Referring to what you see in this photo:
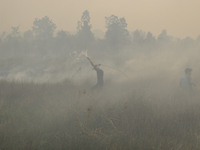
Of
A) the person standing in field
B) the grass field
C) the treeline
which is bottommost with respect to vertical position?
the grass field

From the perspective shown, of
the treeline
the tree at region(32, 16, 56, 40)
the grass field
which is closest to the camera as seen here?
the grass field

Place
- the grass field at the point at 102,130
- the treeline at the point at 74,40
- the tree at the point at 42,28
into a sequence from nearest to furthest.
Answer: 1. the grass field at the point at 102,130
2. the treeline at the point at 74,40
3. the tree at the point at 42,28

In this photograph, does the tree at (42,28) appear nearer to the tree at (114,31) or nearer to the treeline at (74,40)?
the treeline at (74,40)

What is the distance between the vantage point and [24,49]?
59562 millimetres

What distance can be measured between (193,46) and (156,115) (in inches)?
498

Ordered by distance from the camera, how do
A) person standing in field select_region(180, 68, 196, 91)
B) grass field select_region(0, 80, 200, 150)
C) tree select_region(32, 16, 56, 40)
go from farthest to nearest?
tree select_region(32, 16, 56, 40)
person standing in field select_region(180, 68, 196, 91)
grass field select_region(0, 80, 200, 150)

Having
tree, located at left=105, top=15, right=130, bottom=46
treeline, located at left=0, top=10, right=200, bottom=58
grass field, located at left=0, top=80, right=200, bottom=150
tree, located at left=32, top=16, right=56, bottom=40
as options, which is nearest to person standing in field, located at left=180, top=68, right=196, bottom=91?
grass field, located at left=0, top=80, right=200, bottom=150

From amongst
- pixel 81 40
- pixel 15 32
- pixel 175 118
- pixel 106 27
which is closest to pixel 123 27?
pixel 106 27

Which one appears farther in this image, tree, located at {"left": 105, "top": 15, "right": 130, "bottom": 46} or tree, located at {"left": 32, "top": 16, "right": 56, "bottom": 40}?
tree, located at {"left": 32, "top": 16, "right": 56, "bottom": 40}

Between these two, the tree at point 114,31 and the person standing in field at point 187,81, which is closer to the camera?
the person standing in field at point 187,81

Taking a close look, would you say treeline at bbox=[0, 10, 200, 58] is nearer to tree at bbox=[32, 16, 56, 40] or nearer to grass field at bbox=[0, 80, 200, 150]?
tree at bbox=[32, 16, 56, 40]

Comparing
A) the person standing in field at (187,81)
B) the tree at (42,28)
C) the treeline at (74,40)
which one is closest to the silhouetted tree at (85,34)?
the treeline at (74,40)

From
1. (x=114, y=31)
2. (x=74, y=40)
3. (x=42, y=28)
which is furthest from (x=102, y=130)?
(x=42, y=28)

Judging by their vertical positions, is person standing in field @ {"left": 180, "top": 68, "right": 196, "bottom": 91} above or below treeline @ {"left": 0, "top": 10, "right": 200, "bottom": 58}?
below
